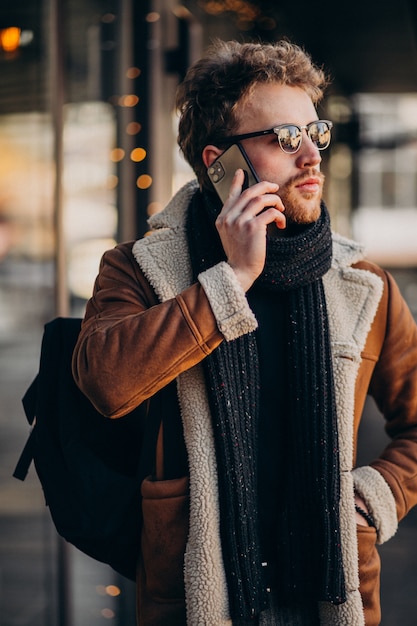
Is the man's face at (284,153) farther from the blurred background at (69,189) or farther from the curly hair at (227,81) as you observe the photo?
the blurred background at (69,189)

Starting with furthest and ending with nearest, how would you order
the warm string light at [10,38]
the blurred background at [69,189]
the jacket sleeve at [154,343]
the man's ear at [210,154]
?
the blurred background at [69,189] → the warm string light at [10,38] → the man's ear at [210,154] → the jacket sleeve at [154,343]

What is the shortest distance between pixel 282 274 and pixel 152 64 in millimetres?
3276

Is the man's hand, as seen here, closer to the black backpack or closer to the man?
the man

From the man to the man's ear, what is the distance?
0.01m

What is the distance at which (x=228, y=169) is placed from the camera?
210 centimetres

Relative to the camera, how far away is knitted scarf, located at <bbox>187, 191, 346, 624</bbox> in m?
1.94

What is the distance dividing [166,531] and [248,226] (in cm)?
78

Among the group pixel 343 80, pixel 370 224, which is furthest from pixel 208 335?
pixel 370 224

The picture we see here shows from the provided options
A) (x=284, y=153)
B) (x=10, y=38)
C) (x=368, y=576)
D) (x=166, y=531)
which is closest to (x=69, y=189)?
(x=10, y=38)

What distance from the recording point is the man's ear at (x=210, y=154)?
7.14ft

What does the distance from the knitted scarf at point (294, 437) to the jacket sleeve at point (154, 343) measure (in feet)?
0.53

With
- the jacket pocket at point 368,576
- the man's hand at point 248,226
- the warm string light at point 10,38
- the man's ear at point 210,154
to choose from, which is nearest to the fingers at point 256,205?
the man's hand at point 248,226

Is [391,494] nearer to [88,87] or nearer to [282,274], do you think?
[282,274]

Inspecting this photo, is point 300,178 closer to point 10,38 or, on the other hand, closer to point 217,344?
point 217,344
